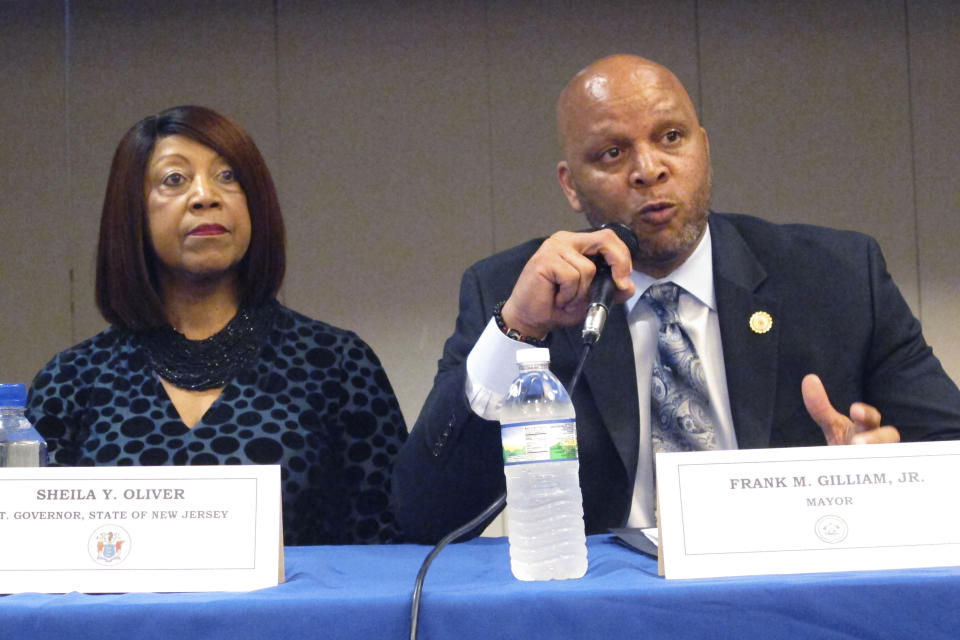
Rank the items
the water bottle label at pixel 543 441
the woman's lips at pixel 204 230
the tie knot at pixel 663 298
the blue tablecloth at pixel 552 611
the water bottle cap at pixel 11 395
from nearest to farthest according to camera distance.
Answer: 1. the blue tablecloth at pixel 552 611
2. the water bottle label at pixel 543 441
3. the water bottle cap at pixel 11 395
4. the tie knot at pixel 663 298
5. the woman's lips at pixel 204 230

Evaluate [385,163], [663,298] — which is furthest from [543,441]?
[385,163]

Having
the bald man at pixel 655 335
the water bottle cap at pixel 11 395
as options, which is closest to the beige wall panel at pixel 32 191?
the bald man at pixel 655 335

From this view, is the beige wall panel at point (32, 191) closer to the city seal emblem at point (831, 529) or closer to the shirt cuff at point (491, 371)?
the shirt cuff at point (491, 371)

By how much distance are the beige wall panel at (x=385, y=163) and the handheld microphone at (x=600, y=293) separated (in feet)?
7.38

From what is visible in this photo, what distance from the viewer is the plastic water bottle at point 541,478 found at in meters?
0.95

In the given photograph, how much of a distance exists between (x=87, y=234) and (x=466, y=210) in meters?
1.30

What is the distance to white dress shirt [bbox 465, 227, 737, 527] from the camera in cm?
136

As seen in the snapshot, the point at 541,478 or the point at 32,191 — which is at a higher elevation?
the point at 32,191

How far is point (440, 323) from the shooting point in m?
3.55

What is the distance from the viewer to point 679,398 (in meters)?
1.57

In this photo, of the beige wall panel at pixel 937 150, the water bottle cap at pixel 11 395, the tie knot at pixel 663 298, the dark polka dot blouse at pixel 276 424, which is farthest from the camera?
the beige wall panel at pixel 937 150

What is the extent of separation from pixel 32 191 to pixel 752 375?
2.88m

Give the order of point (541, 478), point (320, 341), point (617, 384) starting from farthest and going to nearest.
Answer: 1. point (320, 341)
2. point (617, 384)
3. point (541, 478)

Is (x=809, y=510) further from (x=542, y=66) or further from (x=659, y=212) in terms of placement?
(x=542, y=66)
